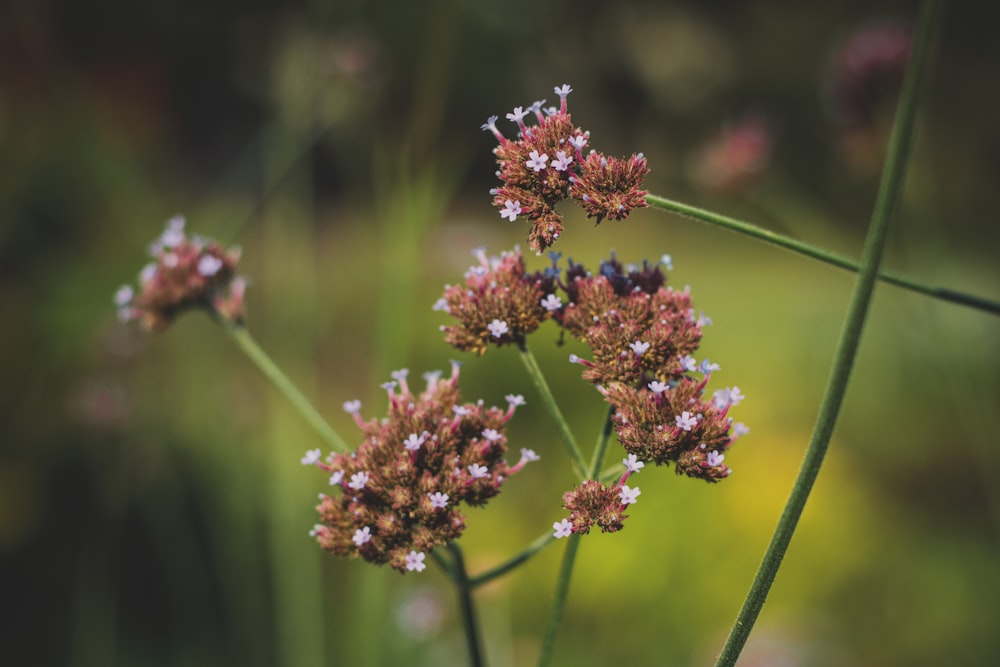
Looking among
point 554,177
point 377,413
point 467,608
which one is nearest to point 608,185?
point 554,177

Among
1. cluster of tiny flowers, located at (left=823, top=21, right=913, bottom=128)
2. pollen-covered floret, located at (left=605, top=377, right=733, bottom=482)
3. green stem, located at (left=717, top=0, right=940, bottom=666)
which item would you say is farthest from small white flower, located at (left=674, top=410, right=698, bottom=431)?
cluster of tiny flowers, located at (left=823, top=21, right=913, bottom=128)

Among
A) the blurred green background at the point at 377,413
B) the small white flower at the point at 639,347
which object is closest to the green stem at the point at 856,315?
the small white flower at the point at 639,347

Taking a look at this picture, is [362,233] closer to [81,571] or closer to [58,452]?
[58,452]

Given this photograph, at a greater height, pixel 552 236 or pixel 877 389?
pixel 877 389

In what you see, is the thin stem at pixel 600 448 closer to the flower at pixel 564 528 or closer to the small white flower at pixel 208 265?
the flower at pixel 564 528

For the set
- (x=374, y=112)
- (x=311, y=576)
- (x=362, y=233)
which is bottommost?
(x=311, y=576)

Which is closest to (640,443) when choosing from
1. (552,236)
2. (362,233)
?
(552,236)

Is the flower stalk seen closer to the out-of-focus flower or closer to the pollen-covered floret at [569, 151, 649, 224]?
the pollen-covered floret at [569, 151, 649, 224]
